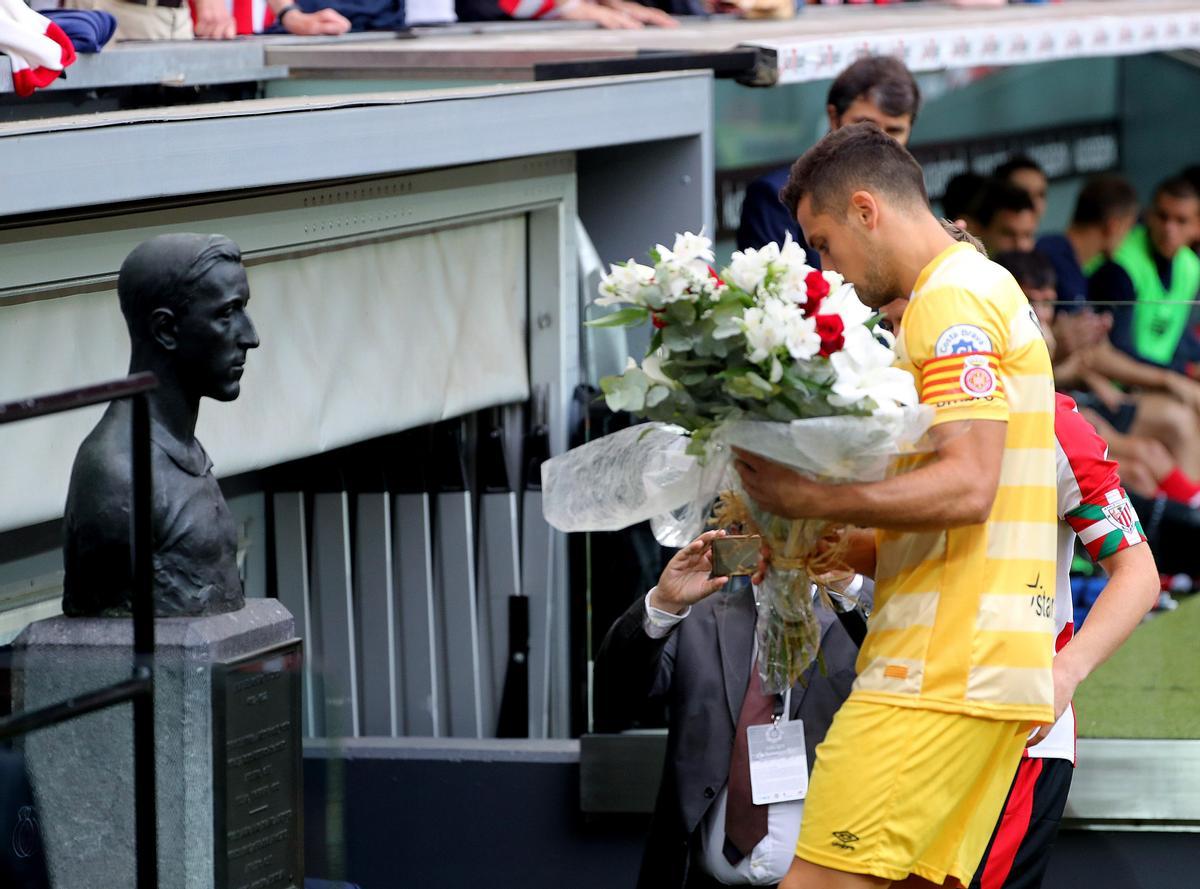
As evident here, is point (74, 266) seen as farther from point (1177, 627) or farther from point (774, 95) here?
point (774, 95)

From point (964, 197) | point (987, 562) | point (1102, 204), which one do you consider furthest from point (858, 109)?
point (1102, 204)

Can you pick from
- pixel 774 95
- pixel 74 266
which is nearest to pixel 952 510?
pixel 74 266

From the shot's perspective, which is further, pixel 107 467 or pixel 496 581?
pixel 496 581

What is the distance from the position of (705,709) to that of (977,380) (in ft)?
4.69

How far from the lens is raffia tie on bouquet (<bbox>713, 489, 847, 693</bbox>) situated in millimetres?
3434

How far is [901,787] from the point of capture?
3254 millimetres

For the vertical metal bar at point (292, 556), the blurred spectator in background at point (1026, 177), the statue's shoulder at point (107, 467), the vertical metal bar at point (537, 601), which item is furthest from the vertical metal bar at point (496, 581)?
the blurred spectator in background at point (1026, 177)

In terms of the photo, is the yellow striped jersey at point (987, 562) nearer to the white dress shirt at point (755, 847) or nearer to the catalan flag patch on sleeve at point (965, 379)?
the catalan flag patch on sleeve at point (965, 379)

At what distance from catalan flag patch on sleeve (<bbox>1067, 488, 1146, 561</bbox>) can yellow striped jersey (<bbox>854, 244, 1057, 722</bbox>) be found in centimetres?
36

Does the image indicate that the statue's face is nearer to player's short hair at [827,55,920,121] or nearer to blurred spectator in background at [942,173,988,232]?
player's short hair at [827,55,920,121]

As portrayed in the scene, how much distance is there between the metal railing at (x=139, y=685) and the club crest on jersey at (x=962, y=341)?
1.31 metres

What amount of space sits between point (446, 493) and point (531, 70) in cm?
148

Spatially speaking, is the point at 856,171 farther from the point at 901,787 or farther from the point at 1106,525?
the point at 901,787

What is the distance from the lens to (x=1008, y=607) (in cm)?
326
